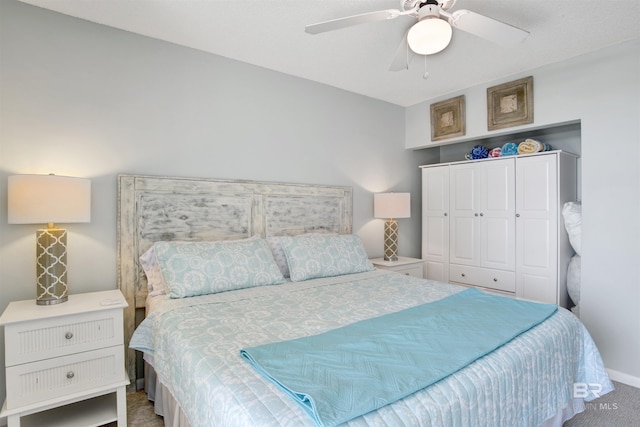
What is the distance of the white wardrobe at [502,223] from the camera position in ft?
9.30

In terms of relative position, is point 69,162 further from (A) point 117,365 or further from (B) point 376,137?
(B) point 376,137

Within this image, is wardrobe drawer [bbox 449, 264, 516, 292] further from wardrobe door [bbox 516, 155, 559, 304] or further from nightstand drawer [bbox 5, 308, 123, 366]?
nightstand drawer [bbox 5, 308, 123, 366]

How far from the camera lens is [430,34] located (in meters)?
1.68

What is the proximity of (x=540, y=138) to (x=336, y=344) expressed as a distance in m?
3.19

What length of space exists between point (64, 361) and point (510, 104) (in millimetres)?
3780

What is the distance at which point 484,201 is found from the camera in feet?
10.9

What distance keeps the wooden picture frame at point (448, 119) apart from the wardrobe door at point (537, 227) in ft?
2.37

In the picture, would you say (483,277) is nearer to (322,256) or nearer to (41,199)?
(322,256)

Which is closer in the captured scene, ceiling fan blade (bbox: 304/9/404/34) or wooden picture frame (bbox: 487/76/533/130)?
ceiling fan blade (bbox: 304/9/404/34)

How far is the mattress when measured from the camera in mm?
1006

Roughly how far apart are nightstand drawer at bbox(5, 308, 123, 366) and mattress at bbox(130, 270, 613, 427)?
15cm

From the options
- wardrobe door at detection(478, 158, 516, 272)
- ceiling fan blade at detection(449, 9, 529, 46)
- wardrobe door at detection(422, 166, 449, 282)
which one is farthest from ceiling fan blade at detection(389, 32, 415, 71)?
wardrobe door at detection(422, 166, 449, 282)

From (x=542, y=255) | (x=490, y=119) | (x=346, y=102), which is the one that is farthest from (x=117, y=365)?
(x=490, y=119)

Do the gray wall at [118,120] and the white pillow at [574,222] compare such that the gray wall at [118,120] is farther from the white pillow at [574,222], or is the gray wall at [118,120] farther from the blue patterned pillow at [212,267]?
the white pillow at [574,222]
